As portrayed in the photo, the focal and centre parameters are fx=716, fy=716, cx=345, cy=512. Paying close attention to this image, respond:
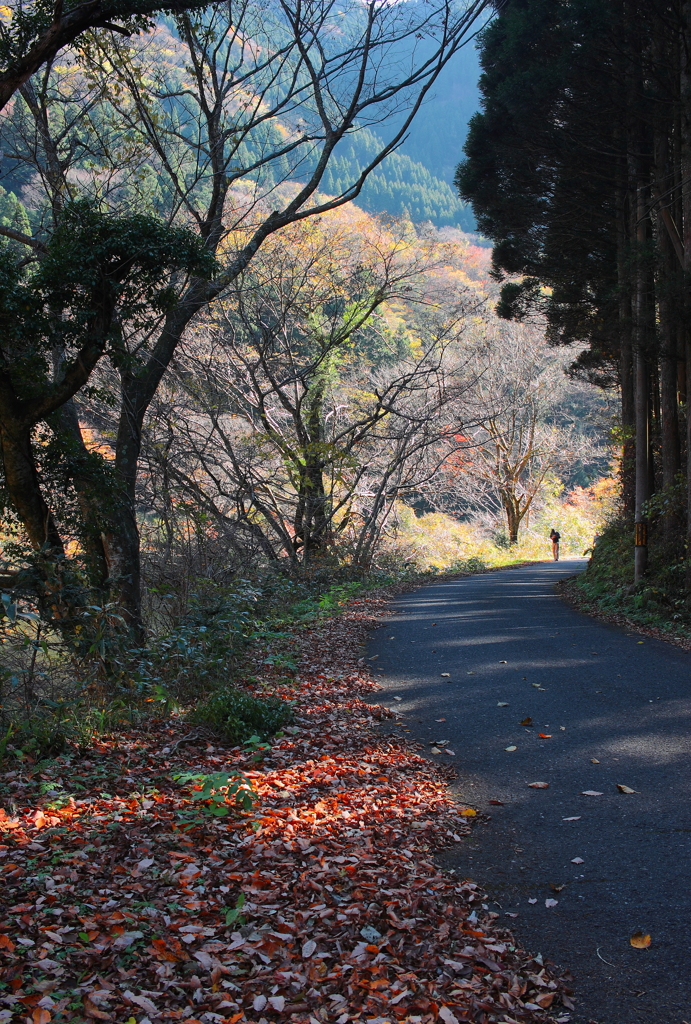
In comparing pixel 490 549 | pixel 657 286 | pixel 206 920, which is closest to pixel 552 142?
pixel 657 286

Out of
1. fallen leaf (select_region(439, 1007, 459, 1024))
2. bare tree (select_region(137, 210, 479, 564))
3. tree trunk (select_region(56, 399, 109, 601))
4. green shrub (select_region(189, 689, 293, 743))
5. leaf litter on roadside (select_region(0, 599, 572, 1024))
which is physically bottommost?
fallen leaf (select_region(439, 1007, 459, 1024))

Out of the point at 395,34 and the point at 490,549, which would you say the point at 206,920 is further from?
the point at 490,549

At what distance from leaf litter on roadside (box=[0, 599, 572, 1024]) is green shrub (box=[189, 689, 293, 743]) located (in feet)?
1.10

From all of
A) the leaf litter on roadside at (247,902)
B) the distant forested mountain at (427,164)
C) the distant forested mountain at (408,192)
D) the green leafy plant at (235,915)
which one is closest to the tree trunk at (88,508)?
the leaf litter on roadside at (247,902)

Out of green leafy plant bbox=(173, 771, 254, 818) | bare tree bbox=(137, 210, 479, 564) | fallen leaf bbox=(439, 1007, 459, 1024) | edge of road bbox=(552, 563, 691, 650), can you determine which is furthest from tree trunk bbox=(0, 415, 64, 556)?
edge of road bbox=(552, 563, 691, 650)

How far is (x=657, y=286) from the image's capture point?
36.3ft

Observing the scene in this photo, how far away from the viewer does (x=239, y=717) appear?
5.90m

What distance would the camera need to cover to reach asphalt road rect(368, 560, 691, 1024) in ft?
10.3

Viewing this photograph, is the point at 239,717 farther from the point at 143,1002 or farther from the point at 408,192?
the point at 408,192

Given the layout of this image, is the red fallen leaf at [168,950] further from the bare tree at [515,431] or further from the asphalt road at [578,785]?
the bare tree at [515,431]

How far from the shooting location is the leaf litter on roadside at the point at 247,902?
2.78m

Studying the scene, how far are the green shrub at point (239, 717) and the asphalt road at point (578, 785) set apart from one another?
1.15m

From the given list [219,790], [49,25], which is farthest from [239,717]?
[49,25]

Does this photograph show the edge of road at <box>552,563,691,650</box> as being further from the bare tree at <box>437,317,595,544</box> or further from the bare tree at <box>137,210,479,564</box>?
the bare tree at <box>437,317,595,544</box>
